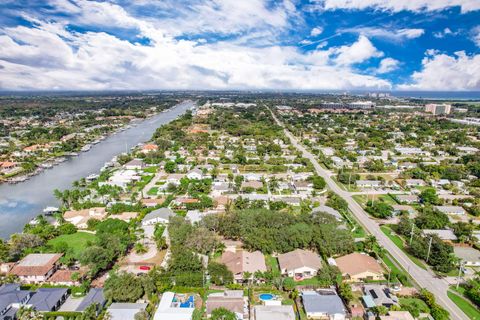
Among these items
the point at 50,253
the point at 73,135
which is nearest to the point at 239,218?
the point at 50,253

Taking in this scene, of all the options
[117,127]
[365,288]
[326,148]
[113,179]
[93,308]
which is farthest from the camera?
[117,127]

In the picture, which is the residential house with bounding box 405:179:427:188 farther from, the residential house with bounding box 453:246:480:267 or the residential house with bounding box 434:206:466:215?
the residential house with bounding box 453:246:480:267

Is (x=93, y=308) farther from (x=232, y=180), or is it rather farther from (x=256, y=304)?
(x=232, y=180)

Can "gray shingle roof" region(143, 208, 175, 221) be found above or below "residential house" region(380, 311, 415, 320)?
above

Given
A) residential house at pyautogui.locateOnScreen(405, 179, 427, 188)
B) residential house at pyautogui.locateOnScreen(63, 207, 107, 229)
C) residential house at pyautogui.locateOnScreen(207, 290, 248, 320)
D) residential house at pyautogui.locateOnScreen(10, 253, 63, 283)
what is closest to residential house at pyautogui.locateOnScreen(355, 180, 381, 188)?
residential house at pyautogui.locateOnScreen(405, 179, 427, 188)

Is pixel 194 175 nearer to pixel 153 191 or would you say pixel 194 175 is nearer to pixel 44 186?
pixel 153 191
